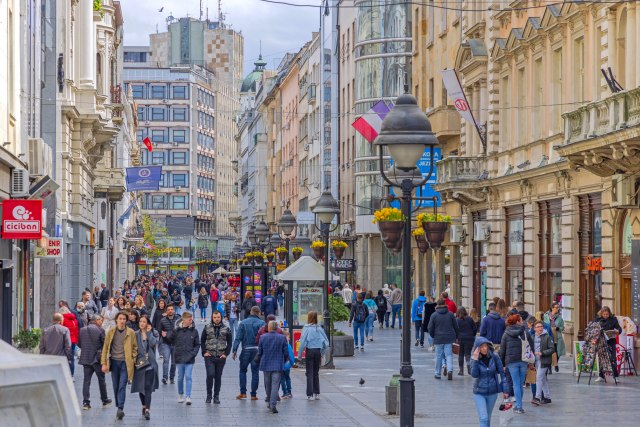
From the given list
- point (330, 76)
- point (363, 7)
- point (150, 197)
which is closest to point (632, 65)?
point (363, 7)

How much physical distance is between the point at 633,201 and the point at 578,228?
17.3 feet

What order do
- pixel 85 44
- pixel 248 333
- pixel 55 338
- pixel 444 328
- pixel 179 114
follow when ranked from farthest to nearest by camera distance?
pixel 179 114 < pixel 85 44 < pixel 444 328 < pixel 248 333 < pixel 55 338

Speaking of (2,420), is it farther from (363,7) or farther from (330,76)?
(330,76)

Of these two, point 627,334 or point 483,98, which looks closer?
point 627,334

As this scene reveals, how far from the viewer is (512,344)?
66.9 feet

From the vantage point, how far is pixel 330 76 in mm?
85062

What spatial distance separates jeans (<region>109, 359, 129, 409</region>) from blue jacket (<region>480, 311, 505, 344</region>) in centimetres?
786

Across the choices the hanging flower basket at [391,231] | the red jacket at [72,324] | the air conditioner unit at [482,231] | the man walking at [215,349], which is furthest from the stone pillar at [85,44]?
Answer: the man walking at [215,349]

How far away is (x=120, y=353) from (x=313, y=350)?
4.12 m

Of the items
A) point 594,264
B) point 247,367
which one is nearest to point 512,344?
point 247,367

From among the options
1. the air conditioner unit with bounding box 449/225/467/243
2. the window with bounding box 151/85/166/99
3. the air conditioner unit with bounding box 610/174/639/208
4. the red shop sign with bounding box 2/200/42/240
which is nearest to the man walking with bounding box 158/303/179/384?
the red shop sign with bounding box 2/200/42/240

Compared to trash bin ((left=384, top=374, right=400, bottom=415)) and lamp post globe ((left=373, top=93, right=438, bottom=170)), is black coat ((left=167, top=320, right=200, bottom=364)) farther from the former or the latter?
lamp post globe ((left=373, top=93, right=438, bottom=170))

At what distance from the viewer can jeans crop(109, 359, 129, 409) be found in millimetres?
19484

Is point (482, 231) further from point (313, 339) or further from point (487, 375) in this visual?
point (487, 375)
